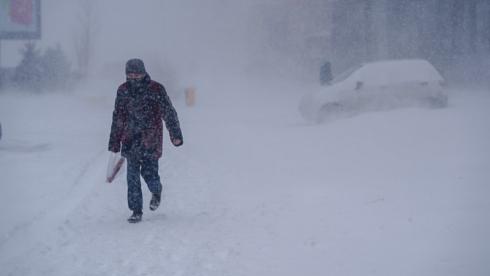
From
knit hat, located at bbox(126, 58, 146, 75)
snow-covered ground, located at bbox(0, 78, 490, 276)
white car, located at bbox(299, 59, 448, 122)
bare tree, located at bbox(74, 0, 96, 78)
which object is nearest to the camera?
snow-covered ground, located at bbox(0, 78, 490, 276)

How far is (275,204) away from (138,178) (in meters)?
1.80

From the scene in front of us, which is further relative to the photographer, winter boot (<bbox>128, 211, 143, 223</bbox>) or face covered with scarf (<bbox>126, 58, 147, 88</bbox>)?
winter boot (<bbox>128, 211, 143, 223</bbox>)

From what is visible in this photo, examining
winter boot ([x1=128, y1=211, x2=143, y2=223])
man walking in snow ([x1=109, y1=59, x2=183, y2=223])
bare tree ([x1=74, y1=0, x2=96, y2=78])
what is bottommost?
winter boot ([x1=128, y1=211, x2=143, y2=223])

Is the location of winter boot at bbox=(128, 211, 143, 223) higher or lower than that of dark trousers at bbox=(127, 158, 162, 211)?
lower

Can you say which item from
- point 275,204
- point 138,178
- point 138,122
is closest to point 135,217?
point 138,178

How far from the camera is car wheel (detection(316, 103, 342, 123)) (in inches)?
565

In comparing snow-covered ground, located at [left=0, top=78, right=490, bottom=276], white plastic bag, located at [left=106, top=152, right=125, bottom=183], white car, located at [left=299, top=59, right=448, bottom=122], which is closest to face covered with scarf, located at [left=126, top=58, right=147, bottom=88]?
white plastic bag, located at [left=106, top=152, right=125, bottom=183]

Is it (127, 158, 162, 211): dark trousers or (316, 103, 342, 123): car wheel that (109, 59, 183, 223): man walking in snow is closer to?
(127, 158, 162, 211): dark trousers

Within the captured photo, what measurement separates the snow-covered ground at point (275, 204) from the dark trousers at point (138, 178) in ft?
0.95

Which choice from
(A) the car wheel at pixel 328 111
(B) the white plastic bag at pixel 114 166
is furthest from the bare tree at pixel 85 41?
(B) the white plastic bag at pixel 114 166

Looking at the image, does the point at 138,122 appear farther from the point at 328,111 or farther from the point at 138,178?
the point at 328,111

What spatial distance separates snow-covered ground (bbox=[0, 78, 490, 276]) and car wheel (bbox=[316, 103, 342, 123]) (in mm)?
687

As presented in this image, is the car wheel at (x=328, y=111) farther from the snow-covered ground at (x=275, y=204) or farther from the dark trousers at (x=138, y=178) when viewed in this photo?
the dark trousers at (x=138, y=178)

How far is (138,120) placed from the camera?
632 cm
